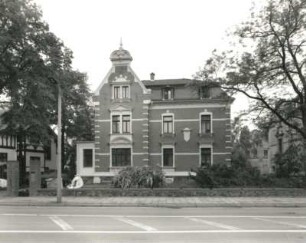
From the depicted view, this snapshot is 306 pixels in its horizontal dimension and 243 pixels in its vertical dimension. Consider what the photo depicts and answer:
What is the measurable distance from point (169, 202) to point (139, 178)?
6.02 metres

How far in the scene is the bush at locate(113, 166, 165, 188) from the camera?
1161 inches

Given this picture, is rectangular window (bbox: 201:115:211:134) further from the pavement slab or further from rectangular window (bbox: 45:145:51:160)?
rectangular window (bbox: 45:145:51:160)

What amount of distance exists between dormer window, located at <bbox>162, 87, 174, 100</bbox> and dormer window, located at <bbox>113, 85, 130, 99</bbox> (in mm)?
3717

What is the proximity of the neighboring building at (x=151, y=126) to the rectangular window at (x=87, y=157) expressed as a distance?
88 centimetres

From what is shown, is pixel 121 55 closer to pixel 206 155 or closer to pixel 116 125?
pixel 116 125

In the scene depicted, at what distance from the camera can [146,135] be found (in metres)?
46.2

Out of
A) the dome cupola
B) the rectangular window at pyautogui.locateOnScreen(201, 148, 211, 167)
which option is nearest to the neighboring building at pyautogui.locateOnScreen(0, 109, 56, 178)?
the dome cupola

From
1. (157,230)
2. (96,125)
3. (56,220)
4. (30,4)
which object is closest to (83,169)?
(96,125)

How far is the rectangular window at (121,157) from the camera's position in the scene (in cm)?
4647

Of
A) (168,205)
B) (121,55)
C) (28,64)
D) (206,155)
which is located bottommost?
(168,205)

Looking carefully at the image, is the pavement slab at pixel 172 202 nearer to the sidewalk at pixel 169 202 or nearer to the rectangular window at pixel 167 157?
the sidewalk at pixel 169 202

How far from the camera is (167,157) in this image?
46.7 m

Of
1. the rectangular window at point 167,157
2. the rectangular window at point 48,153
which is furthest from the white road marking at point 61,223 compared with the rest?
the rectangular window at point 48,153

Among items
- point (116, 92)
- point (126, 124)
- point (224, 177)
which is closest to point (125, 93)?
point (116, 92)
